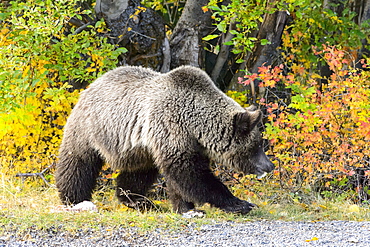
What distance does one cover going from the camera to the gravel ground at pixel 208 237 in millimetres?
4562

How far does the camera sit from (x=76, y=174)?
6.61m

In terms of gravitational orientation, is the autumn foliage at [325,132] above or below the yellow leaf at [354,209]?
above

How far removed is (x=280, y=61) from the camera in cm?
952

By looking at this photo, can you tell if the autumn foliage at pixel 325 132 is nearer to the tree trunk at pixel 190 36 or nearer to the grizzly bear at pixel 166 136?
the grizzly bear at pixel 166 136

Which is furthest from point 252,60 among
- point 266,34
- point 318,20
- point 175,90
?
point 175,90

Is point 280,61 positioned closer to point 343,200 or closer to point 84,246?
point 343,200

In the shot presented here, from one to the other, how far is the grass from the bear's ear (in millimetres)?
989

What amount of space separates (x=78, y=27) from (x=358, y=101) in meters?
4.80

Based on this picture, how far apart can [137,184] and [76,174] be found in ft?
2.68

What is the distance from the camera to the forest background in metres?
7.54

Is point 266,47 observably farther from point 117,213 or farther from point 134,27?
point 117,213

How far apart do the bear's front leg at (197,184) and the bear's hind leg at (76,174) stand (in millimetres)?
1232

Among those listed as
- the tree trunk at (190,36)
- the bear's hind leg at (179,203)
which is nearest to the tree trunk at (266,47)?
the tree trunk at (190,36)

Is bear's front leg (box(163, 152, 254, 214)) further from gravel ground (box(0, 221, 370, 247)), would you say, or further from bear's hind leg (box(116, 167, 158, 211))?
bear's hind leg (box(116, 167, 158, 211))
